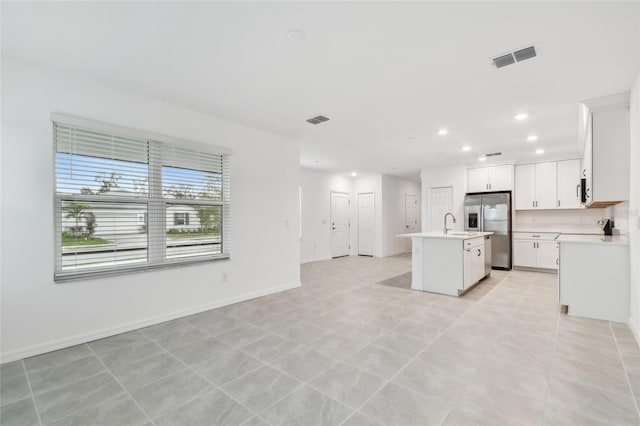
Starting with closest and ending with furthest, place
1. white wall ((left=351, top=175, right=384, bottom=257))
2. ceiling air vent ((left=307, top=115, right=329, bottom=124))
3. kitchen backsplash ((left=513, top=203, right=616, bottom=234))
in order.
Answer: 1. ceiling air vent ((left=307, top=115, right=329, bottom=124))
2. kitchen backsplash ((left=513, top=203, right=616, bottom=234))
3. white wall ((left=351, top=175, right=384, bottom=257))

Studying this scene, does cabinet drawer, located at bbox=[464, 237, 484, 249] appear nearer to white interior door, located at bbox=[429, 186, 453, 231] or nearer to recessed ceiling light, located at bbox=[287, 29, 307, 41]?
white interior door, located at bbox=[429, 186, 453, 231]

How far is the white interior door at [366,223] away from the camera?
29.4ft

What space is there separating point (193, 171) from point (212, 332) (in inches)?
79.2

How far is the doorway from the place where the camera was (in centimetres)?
864

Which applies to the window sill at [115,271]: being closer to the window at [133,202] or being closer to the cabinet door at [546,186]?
the window at [133,202]

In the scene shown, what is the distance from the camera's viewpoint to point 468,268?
14.5 feet

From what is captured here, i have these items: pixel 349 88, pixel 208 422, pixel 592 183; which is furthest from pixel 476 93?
pixel 208 422

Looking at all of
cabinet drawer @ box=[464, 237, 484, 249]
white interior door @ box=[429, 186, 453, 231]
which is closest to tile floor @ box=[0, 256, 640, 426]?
cabinet drawer @ box=[464, 237, 484, 249]

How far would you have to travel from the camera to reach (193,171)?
3752mm

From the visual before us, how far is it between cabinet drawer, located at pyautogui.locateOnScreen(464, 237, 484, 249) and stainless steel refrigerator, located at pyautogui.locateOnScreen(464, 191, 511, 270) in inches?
62.4

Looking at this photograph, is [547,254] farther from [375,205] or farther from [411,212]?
[411,212]

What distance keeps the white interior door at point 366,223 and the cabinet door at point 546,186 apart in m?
4.14

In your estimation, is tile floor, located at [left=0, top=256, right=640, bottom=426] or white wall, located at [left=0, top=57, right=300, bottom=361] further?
white wall, located at [left=0, top=57, right=300, bottom=361]

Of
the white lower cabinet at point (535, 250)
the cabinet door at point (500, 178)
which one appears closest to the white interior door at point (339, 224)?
the cabinet door at point (500, 178)
